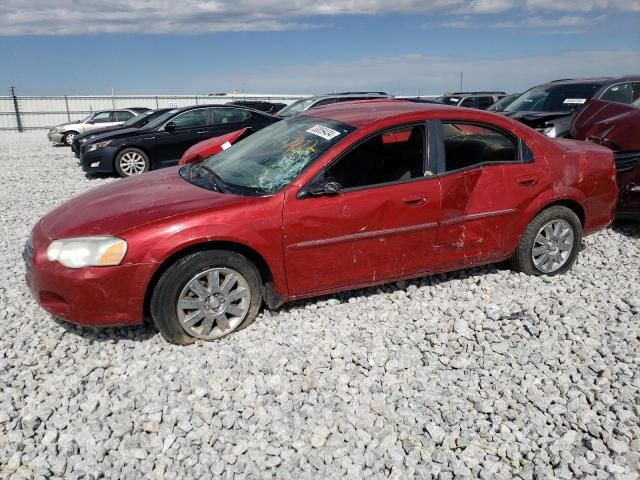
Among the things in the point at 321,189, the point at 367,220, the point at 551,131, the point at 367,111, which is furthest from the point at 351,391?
the point at 551,131

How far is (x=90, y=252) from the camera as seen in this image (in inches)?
129

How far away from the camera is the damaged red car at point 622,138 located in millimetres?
5715

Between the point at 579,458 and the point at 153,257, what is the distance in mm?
2634

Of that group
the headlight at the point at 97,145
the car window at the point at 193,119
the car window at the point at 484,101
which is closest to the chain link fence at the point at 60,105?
the car window at the point at 484,101

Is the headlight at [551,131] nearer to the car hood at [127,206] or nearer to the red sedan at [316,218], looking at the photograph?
the red sedan at [316,218]

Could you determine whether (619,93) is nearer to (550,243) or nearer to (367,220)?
(550,243)

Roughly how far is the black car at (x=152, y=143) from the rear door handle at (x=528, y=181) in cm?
761

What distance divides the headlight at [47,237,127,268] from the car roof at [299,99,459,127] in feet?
6.31

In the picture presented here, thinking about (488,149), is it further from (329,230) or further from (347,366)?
(347,366)

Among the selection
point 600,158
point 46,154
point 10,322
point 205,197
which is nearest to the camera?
point 205,197

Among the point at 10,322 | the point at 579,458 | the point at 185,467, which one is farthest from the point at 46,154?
the point at 579,458

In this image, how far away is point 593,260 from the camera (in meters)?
5.23

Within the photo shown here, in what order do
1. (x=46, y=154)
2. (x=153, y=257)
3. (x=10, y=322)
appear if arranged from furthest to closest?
(x=46, y=154)
(x=10, y=322)
(x=153, y=257)

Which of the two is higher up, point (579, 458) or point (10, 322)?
point (10, 322)
